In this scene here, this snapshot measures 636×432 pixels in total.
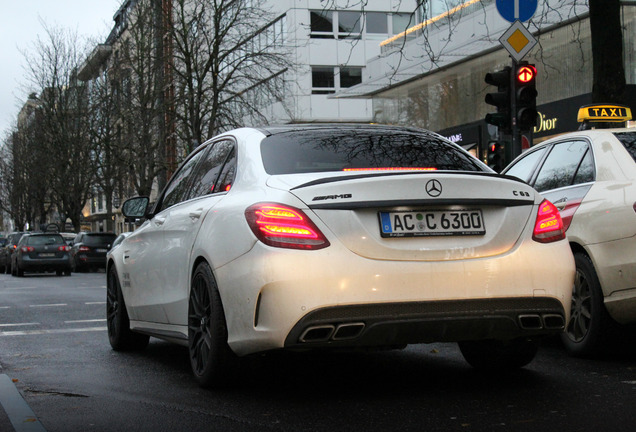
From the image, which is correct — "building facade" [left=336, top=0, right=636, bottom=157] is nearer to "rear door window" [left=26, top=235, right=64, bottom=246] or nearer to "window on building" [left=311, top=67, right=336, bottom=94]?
"window on building" [left=311, top=67, right=336, bottom=94]

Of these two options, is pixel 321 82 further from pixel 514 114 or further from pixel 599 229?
pixel 599 229

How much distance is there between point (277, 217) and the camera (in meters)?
5.01

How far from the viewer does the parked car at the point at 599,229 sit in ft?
20.9

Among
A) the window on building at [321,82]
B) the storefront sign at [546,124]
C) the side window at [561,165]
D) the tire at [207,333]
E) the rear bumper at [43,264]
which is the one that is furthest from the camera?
the window on building at [321,82]

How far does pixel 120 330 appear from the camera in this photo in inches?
314

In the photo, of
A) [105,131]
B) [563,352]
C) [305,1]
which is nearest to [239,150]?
[563,352]

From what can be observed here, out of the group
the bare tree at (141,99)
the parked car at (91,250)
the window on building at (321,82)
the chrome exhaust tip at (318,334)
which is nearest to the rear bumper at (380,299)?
the chrome exhaust tip at (318,334)

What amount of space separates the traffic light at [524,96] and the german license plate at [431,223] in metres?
8.65

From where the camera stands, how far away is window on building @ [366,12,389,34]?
50875 millimetres

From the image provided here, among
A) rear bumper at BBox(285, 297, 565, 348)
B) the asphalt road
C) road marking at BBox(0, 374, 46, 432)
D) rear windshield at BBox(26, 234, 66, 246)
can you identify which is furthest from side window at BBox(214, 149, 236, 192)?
rear windshield at BBox(26, 234, 66, 246)

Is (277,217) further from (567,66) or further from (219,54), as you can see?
(219,54)

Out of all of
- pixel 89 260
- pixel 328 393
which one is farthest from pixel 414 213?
pixel 89 260

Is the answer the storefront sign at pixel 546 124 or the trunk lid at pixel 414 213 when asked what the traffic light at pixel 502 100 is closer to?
the trunk lid at pixel 414 213

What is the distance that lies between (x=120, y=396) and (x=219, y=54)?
31.4m
